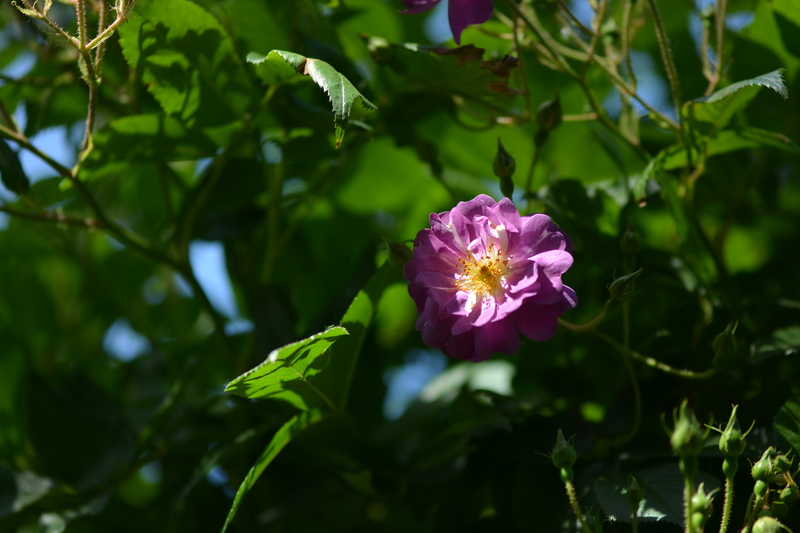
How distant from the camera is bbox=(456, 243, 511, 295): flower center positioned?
2.32 ft

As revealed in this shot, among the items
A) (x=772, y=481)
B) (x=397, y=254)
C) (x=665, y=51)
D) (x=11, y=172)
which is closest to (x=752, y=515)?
(x=772, y=481)

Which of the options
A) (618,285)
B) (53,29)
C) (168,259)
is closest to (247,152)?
(168,259)

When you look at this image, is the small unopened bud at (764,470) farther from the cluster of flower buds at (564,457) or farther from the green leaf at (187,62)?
the green leaf at (187,62)

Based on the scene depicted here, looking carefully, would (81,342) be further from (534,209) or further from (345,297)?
(534,209)

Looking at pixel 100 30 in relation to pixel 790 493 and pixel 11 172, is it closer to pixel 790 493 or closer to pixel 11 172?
pixel 11 172

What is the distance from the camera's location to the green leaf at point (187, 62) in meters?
0.75

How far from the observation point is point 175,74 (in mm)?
799

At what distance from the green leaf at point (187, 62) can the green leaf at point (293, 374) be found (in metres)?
0.34

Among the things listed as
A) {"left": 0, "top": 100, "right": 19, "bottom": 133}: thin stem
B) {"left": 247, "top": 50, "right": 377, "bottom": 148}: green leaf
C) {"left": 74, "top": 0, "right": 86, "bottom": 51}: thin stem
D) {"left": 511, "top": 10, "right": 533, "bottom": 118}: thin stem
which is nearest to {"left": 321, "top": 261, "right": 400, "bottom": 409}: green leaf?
{"left": 247, "top": 50, "right": 377, "bottom": 148}: green leaf

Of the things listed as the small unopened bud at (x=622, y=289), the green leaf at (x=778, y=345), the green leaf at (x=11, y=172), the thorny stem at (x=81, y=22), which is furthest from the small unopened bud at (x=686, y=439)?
the green leaf at (x=11, y=172)

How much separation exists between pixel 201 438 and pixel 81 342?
515mm

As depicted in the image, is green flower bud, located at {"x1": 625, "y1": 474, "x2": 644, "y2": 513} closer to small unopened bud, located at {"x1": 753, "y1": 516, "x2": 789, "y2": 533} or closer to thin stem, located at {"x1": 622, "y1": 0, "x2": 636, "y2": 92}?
small unopened bud, located at {"x1": 753, "y1": 516, "x2": 789, "y2": 533}

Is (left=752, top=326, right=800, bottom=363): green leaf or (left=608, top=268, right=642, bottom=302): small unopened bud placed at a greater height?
(left=608, top=268, right=642, bottom=302): small unopened bud

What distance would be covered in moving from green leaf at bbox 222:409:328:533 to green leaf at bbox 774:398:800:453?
0.44 meters
